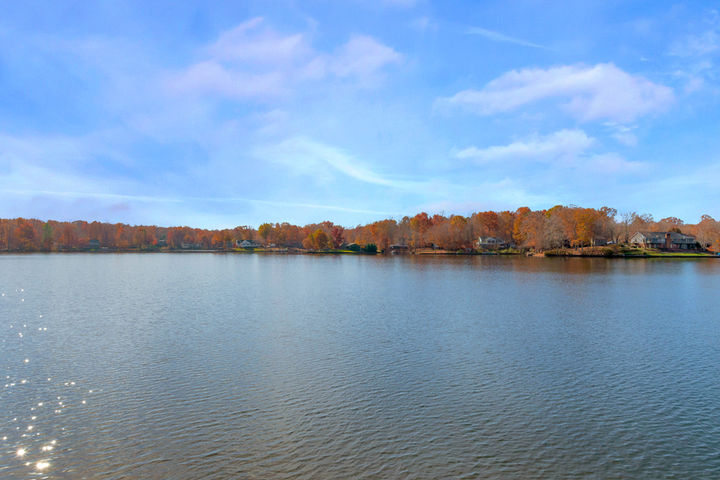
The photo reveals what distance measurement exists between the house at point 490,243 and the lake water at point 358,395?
404ft

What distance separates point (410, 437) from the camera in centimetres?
998

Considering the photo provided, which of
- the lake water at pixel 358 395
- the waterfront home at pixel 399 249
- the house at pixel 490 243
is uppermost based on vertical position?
the house at pixel 490 243

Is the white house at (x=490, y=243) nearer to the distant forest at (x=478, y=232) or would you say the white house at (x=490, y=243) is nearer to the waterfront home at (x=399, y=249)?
the distant forest at (x=478, y=232)

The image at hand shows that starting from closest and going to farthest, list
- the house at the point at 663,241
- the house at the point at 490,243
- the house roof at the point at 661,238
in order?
the house at the point at 663,241 < the house roof at the point at 661,238 < the house at the point at 490,243

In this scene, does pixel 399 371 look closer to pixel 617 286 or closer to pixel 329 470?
pixel 329 470

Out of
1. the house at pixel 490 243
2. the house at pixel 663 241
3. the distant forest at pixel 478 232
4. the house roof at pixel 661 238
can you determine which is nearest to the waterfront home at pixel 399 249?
the distant forest at pixel 478 232

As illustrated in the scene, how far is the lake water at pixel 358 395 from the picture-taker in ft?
29.3

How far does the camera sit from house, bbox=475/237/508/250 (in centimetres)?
14712

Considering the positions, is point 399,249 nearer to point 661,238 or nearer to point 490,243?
point 490,243

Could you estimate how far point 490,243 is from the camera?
14800cm

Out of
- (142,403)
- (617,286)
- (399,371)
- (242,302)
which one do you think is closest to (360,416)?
(399,371)

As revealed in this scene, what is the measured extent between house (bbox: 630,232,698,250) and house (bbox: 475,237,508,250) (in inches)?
1533

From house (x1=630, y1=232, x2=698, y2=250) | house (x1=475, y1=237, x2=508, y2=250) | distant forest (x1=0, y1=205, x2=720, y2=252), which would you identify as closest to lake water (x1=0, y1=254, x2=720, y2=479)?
distant forest (x1=0, y1=205, x2=720, y2=252)

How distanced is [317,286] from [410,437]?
34.0 m
